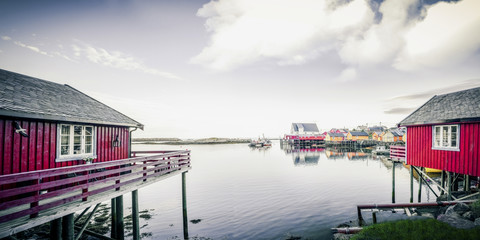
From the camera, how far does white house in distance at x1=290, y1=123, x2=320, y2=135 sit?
92.4m

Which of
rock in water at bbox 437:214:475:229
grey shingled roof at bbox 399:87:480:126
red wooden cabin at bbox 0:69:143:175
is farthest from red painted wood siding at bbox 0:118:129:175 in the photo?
grey shingled roof at bbox 399:87:480:126

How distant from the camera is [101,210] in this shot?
54.4 ft

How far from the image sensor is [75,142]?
364 inches

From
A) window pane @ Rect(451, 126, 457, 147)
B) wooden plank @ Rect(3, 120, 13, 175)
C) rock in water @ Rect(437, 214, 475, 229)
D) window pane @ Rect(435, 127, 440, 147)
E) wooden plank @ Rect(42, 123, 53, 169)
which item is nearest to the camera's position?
wooden plank @ Rect(3, 120, 13, 175)

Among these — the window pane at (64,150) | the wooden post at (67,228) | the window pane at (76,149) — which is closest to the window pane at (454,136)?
the wooden post at (67,228)

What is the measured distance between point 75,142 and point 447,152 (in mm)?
20088

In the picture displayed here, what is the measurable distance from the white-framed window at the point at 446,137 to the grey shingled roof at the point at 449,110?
0.64 meters

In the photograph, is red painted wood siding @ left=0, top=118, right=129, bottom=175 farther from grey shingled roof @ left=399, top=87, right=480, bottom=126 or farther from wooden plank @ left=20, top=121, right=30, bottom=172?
grey shingled roof @ left=399, top=87, right=480, bottom=126

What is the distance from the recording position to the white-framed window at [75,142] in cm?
857

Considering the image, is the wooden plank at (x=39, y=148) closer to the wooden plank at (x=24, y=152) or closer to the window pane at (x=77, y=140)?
the wooden plank at (x=24, y=152)

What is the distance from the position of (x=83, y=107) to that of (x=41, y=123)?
263cm

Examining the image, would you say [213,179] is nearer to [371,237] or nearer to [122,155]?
[122,155]

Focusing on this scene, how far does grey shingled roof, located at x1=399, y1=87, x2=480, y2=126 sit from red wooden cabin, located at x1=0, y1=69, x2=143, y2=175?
18.4 meters

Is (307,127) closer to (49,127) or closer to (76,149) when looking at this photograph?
(76,149)
